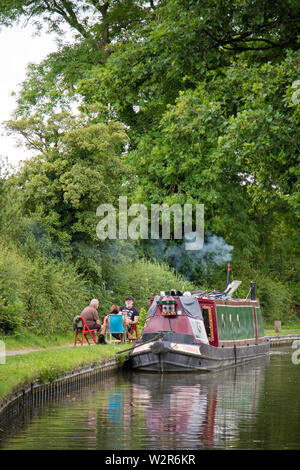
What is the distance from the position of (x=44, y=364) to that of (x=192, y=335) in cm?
829

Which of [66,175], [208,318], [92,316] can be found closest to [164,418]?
[92,316]

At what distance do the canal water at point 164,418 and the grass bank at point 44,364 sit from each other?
500mm

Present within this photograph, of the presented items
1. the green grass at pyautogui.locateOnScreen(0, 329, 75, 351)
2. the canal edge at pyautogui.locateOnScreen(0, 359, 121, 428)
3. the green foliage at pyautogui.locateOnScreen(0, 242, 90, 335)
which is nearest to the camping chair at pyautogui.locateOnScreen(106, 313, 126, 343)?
the green grass at pyautogui.locateOnScreen(0, 329, 75, 351)

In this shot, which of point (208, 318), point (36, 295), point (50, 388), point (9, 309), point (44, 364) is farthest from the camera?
point (208, 318)

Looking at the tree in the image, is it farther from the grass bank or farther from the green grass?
the grass bank

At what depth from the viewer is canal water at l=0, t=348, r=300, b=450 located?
405 inches

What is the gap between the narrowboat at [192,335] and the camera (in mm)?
20797

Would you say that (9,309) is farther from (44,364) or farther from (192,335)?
(192,335)

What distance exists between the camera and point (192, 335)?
2209 centimetres

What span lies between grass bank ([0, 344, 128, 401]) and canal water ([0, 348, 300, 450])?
50 centimetres

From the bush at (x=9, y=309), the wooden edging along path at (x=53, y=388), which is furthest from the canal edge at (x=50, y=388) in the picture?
the bush at (x=9, y=309)
